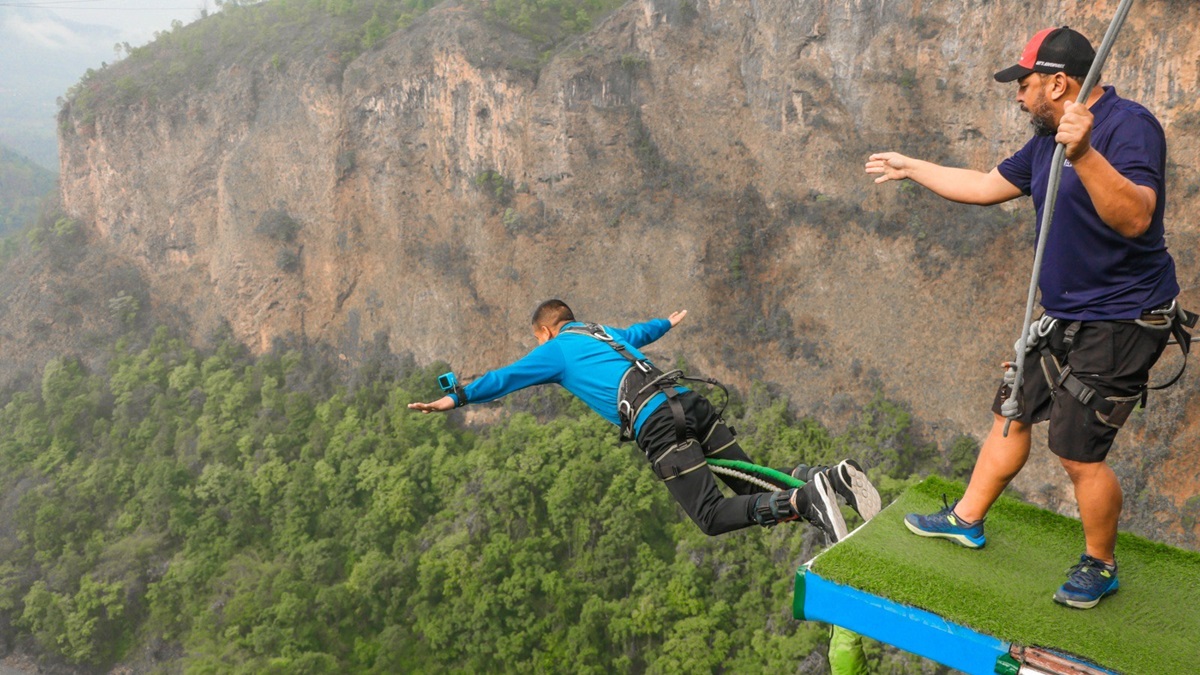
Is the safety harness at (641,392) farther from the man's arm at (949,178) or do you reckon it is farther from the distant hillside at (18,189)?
the distant hillside at (18,189)

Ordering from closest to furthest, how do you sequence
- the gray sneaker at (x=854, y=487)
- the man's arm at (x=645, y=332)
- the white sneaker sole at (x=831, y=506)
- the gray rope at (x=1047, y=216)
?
the gray rope at (x=1047, y=216), the white sneaker sole at (x=831, y=506), the gray sneaker at (x=854, y=487), the man's arm at (x=645, y=332)

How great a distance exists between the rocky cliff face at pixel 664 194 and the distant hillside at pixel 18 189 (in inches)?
1160

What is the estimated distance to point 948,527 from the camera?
4.42m

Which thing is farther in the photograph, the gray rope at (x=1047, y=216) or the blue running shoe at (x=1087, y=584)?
the blue running shoe at (x=1087, y=584)

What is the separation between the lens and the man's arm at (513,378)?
16.7 feet

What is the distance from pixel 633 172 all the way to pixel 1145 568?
25692 millimetres

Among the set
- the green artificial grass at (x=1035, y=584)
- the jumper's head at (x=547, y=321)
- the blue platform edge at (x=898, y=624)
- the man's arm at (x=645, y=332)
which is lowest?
the blue platform edge at (x=898, y=624)

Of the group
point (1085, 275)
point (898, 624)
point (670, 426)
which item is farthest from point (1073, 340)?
point (670, 426)

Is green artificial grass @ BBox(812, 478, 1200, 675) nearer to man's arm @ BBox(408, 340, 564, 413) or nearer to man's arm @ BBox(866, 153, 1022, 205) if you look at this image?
man's arm @ BBox(866, 153, 1022, 205)

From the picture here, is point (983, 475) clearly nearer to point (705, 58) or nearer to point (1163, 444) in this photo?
point (1163, 444)

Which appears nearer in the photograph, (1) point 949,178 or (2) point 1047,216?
(2) point 1047,216

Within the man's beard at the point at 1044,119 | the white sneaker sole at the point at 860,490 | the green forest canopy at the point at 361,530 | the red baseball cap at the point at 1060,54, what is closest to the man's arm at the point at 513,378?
the white sneaker sole at the point at 860,490

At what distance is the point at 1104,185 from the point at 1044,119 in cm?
59

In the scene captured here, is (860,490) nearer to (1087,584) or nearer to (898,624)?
(898,624)
